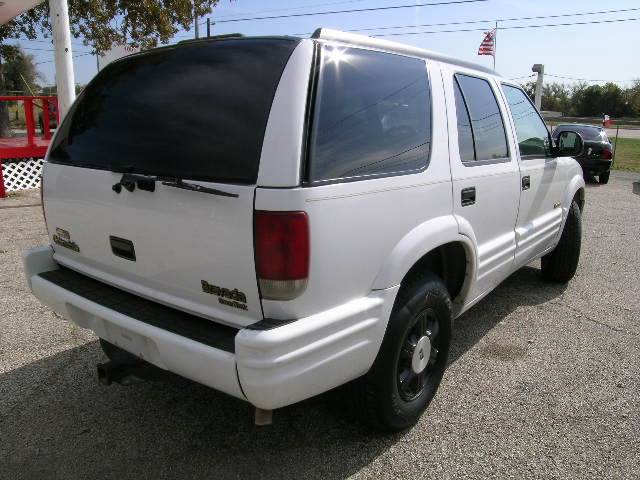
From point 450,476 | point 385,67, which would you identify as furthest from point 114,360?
point 385,67

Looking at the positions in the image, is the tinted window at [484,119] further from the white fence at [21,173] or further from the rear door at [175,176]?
the white fence at [21,173]

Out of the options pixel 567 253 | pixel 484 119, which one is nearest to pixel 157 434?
pixel 484 119

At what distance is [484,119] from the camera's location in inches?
128

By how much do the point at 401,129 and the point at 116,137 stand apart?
1.35 m

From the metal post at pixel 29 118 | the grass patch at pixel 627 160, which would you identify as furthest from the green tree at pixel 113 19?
the grass patch at pixel 627 160

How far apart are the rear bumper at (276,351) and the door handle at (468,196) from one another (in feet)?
2.72

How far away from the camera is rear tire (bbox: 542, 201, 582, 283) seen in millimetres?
4844

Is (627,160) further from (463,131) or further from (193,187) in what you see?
(193,187)

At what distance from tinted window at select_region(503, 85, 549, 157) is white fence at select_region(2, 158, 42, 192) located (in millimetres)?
8184

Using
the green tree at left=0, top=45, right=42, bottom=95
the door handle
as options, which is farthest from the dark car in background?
the green tree at left=0, top=45, right=42, bottom=95

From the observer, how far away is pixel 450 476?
2.43 m

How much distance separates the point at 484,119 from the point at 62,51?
26.4ft

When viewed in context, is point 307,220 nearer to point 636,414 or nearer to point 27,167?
point 636,414

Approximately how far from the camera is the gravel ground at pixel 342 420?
2.49m
